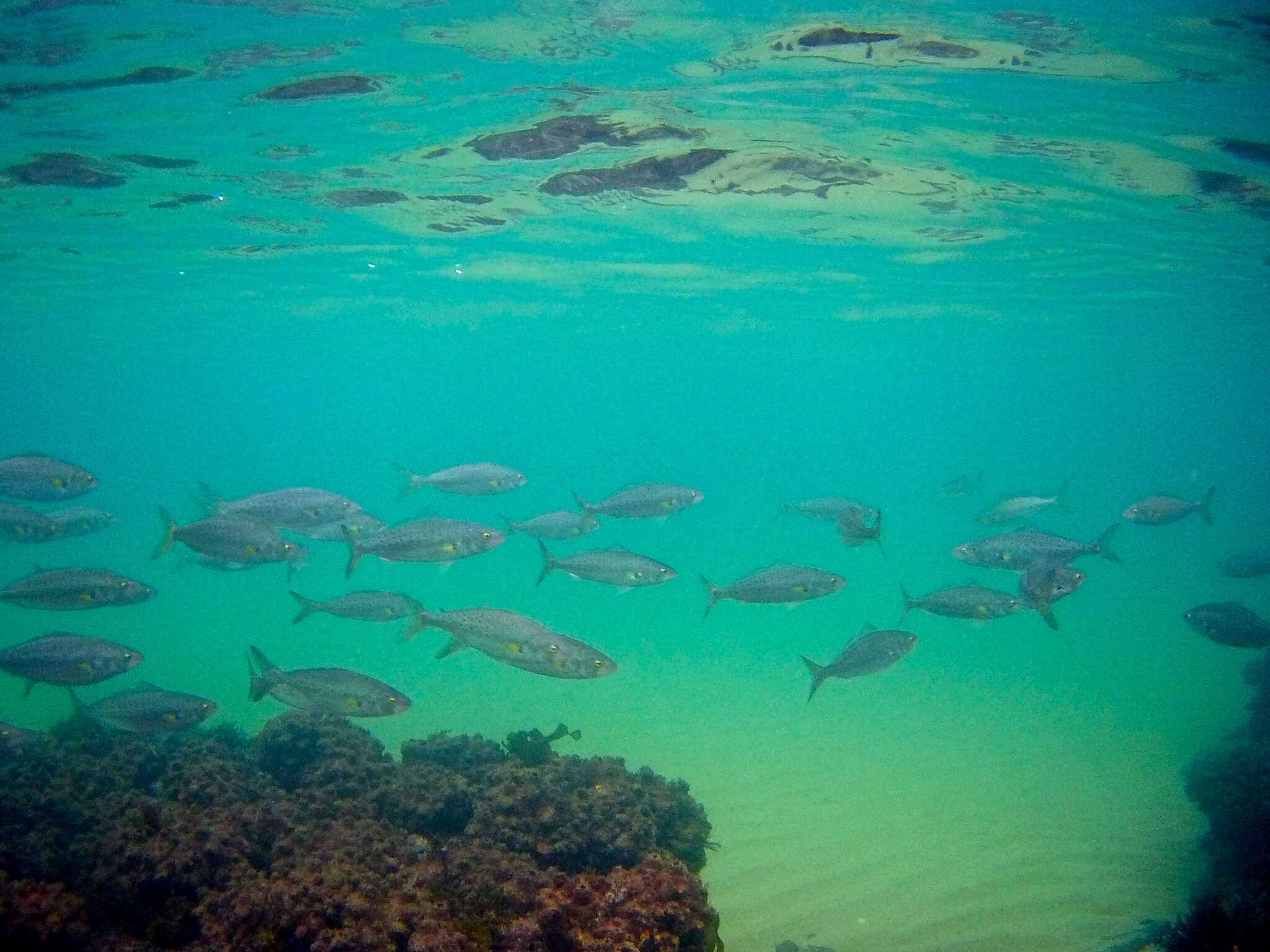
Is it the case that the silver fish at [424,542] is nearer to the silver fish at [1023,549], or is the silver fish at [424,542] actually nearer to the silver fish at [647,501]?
the silver fish at [647,501]

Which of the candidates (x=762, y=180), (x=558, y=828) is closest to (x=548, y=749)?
(x=558, y=828)

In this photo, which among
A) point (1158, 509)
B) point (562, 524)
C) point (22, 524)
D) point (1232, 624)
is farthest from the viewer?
point (1158, 509)

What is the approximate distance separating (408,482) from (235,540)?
5.17m

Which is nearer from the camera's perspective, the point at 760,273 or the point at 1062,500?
the point at 1062,500

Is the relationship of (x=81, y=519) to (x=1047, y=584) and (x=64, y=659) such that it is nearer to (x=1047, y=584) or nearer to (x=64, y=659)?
(x=64, y=659)

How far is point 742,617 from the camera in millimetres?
30438

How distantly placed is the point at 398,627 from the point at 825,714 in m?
18.9

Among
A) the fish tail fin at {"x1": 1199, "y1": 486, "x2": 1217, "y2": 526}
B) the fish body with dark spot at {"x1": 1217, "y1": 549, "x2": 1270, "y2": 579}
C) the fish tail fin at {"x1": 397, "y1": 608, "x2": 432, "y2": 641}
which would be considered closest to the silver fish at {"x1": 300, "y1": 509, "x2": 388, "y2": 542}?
the fish tail fin at {"x1": 397, "y1": 608, "x2": 432, "y2": 641}

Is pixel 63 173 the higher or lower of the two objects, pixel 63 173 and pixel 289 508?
the higher

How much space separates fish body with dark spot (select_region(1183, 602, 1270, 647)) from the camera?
9578mm

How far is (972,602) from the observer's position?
9078 millimetres

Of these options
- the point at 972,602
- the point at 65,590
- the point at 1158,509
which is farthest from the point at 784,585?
the point at 65,590

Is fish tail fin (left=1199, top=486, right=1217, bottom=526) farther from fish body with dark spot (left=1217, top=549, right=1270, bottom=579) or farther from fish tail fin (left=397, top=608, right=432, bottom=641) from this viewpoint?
fish tail fin (left=397, top=608, right=432, bottom=641)

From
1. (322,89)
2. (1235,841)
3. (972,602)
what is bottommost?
(1235,841)
